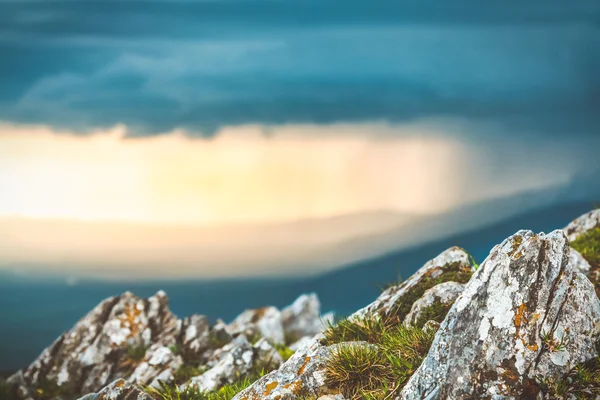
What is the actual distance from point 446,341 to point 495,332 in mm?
1047

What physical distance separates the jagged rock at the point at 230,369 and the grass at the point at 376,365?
10.1 m

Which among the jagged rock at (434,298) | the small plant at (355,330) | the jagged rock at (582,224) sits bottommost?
the small plant at (355,330)

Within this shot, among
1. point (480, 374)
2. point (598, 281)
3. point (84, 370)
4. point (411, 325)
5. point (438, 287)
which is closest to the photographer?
point (480, 374)

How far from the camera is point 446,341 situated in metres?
11.8

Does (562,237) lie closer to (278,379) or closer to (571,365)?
(571,365)

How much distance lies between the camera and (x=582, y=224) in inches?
1008

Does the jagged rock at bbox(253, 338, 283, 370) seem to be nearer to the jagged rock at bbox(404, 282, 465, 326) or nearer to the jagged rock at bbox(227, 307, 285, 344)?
the jagged rock at bbox(404, 282, 465, 326)

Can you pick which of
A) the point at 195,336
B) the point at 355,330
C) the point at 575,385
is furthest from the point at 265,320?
the point at 575,385

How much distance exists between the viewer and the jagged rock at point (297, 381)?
13117 millimetres

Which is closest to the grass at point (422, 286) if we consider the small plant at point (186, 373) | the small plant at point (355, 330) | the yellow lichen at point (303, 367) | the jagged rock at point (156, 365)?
the small plant at point (355, 330)

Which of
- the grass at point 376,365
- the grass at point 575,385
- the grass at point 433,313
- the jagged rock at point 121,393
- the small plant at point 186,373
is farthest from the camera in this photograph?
the small plant at point 186,373

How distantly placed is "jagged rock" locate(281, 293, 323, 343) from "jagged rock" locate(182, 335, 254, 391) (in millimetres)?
27196

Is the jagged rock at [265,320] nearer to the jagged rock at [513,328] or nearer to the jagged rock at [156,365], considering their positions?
the jagged rock at [156,365]

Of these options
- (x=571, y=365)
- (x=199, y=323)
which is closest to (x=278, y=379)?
(x=571, y=365)
